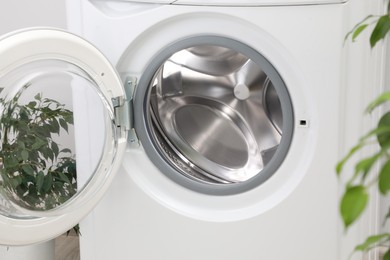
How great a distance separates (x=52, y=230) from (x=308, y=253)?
51cm

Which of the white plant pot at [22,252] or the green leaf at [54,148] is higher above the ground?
the green leaf at [54,148]

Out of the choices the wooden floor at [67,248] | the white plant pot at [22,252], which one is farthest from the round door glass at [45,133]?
the wooden floor at [67,248]

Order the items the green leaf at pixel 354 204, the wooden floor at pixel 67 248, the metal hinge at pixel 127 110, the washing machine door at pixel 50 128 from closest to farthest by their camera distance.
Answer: the green leaf at pixel 354 204 → the washing machine door at pixel 50 128 → the metal hinge at pixel 127 110 → the wooden floor at pixel 67 248

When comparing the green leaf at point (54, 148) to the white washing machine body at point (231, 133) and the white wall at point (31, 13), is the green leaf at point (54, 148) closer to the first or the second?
the white washing machine body at point (231, 133)

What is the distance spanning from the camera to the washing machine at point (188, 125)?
1.21m

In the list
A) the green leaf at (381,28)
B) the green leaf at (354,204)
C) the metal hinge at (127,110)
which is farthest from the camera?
the metal hinge at (127,110)

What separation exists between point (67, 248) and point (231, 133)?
Answer: 715 mm

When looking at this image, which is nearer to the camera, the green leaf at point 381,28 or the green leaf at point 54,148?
the green leaf at point 381,28

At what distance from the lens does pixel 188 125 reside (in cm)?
146

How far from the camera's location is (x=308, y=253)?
131 centimetres

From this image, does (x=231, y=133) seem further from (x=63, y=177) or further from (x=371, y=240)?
(x=371, y=240)

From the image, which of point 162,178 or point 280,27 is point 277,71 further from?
point 162,178

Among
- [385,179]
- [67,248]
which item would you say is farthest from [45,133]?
[385,179]

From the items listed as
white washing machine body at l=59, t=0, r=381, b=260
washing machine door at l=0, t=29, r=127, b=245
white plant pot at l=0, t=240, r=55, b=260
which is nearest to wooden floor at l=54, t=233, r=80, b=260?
Result: white plant pot at l=0, t=240, r=55, b=260
